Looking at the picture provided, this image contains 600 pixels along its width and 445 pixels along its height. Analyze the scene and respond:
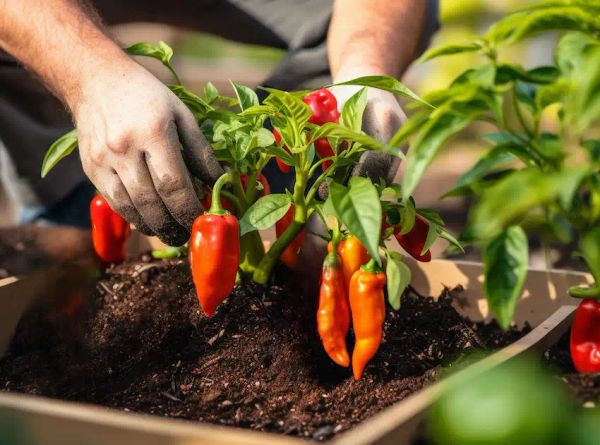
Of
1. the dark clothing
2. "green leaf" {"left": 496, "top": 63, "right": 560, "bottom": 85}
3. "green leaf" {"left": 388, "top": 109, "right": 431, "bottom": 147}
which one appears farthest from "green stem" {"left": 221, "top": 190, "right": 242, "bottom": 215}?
the dark clothing

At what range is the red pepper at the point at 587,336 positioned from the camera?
1.39 m

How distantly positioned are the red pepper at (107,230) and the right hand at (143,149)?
0.27m

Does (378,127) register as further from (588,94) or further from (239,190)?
(588,94)

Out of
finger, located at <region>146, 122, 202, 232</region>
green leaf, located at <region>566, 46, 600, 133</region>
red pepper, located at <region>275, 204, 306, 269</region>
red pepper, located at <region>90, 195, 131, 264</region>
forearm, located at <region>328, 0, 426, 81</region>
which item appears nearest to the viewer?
green leaf, located at <region>566, 46, 600, 133</region>

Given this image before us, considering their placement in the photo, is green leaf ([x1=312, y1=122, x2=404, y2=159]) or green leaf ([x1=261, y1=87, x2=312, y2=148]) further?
green leaf ([x1=261, y1=87, x2=312, y2=148])

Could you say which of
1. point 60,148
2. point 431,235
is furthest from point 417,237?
point 60,148

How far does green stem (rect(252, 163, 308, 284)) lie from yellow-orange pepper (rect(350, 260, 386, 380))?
7.5 inches

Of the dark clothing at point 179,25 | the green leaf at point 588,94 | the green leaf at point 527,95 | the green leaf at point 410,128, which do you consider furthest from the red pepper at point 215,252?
the dark clothing at point 179,25

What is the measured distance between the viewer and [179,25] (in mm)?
3182

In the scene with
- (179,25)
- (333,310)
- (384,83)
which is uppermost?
(384,83)

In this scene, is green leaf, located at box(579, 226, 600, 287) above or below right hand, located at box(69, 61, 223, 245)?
above

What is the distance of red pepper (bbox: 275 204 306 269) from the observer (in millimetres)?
1771

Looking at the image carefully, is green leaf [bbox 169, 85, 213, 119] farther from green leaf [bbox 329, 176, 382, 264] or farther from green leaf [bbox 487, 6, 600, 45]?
green leaf [bbox 487, 6, 600, 45]

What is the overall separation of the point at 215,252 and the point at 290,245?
303 mm
